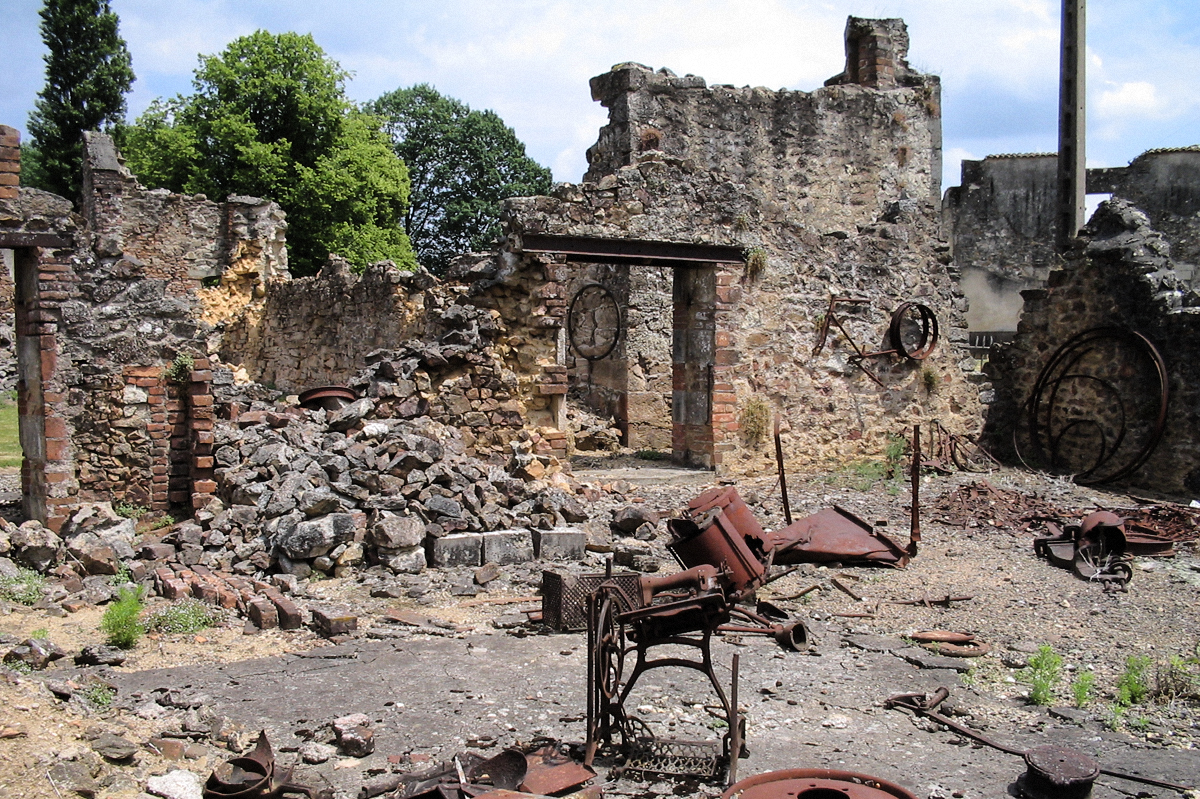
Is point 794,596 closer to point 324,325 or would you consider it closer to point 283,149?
point 324,325

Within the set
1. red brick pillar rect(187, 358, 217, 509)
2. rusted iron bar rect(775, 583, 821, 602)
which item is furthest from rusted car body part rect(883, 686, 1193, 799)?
red brick pillar rect(187, 358, 217, 509)

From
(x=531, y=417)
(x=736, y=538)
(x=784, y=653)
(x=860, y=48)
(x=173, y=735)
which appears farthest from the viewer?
(x=860, y=48)

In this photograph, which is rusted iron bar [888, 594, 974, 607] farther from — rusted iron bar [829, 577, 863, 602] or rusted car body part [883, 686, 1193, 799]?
rusted car body part [883, 686, 1193, 799]

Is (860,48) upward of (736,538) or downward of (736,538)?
upward

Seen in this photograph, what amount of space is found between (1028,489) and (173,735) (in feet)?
31.0

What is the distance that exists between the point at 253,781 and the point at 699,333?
334 inches

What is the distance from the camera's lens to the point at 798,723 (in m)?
4.63

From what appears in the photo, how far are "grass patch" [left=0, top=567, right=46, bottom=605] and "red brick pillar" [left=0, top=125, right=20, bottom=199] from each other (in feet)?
10.8

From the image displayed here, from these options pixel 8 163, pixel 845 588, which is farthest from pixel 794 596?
pixel 8 163

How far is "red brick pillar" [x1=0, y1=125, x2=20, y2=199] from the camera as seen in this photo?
7.74 metres

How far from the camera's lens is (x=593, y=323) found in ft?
48.0

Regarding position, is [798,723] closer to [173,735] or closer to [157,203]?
[173,735]

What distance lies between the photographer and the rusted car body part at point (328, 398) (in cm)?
947

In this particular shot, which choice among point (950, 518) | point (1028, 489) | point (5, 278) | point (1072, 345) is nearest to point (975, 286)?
point (1072, 345)
